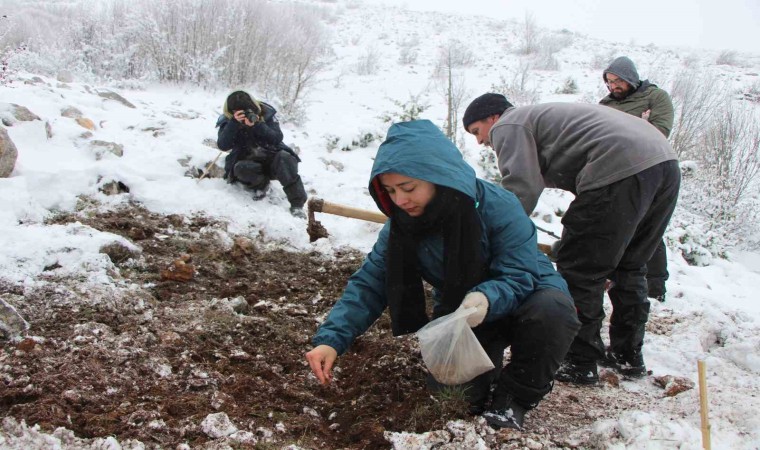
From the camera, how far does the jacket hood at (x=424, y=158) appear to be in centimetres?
158

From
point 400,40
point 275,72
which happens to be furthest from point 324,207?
point 400,40

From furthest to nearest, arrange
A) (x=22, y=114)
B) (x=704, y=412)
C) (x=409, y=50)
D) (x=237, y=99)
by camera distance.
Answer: (x=409, y=50), (x=22, y=114), (x=237, y=99), (x=704, y=412)

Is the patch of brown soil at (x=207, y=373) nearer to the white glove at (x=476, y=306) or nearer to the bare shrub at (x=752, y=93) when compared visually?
the white glove at (x=476, y=306)

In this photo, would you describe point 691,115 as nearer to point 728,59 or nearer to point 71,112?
point 71,112

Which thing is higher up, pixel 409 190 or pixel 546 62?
pixel 409 190

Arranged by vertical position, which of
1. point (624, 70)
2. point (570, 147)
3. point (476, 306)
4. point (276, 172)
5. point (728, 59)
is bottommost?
point (276, 172)

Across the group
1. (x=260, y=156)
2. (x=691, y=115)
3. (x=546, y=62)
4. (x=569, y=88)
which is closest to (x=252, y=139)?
(x=260, y=156)

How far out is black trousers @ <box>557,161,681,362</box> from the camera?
2.27m

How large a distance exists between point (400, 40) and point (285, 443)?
18.3 m

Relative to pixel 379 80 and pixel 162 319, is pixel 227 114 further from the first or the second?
pixel 379 80

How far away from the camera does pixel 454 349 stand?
5.40 ft

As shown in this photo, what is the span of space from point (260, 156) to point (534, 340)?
131 inches

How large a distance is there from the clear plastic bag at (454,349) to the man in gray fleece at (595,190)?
0.87m

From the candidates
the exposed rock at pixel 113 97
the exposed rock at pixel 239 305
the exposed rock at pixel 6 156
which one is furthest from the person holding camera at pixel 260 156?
the exposed rock at pixel 113 97
